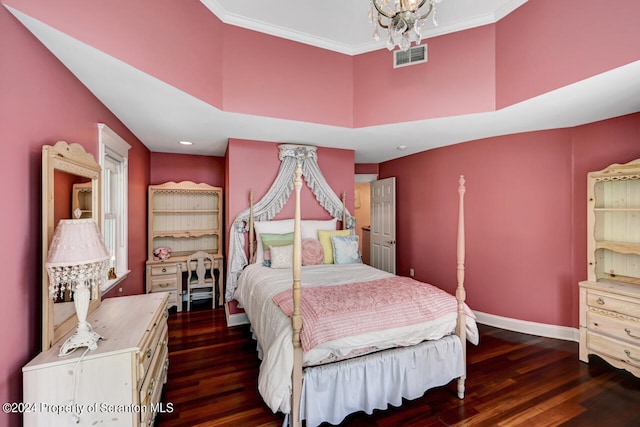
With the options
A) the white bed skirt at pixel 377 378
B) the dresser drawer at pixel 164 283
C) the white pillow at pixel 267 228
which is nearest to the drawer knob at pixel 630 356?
the white bed skirt at pixel 377 378

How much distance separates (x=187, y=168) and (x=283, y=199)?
1.90 m

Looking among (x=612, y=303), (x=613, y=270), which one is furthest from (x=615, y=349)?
(x=613, y=270)

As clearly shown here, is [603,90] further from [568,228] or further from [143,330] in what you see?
[143,330]

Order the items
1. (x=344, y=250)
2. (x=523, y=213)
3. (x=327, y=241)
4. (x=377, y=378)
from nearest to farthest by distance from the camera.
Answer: (x=377, y=378), (x=523, y=213), (x=344, y=250), (x=327, y=241)

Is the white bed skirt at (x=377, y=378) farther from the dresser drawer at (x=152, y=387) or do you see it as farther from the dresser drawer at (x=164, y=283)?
the dresser drawer at (x=164, y=283)

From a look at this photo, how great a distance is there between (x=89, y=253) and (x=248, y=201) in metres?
2.36

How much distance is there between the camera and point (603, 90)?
2.15 meters

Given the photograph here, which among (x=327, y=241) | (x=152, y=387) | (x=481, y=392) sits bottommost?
(x=481, y=392)

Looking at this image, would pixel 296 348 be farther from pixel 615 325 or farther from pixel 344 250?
pixel 615 325

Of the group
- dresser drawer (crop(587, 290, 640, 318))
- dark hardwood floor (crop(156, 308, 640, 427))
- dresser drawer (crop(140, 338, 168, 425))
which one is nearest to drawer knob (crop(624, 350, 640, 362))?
dark hardwood floor (crop(156, 308, 640, 427))

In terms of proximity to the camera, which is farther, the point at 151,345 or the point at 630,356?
the point at 630,356

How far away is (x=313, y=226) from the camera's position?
3.78 meters

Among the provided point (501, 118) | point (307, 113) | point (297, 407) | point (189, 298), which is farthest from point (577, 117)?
point (189, 298)

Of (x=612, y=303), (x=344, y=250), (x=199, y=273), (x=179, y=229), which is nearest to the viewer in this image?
(x=612, y=303)
